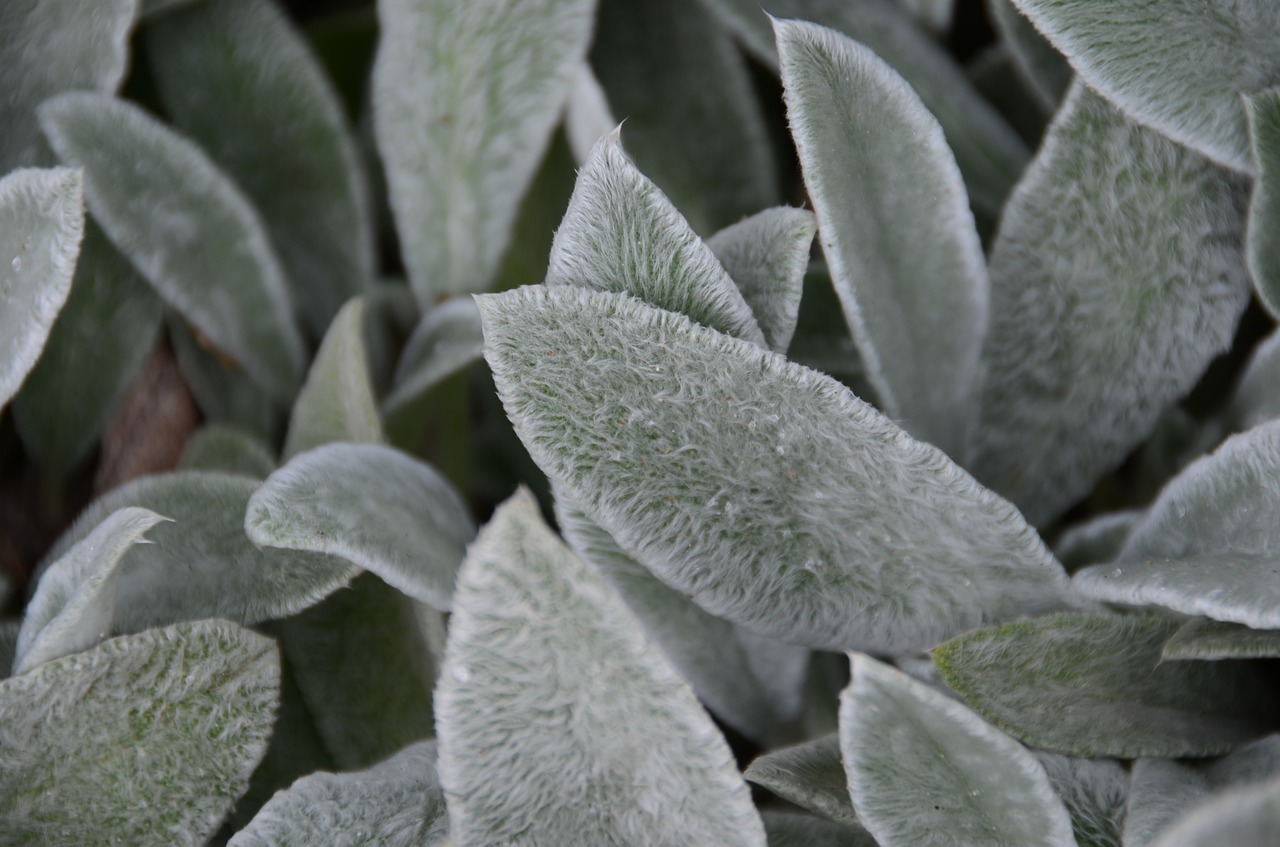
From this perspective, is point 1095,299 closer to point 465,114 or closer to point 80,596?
point 465,114

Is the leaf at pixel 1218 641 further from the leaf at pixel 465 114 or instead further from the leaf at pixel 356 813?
the leaf at pixel 465 114

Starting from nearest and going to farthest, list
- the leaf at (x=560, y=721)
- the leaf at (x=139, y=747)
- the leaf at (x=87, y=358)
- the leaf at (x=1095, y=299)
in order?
the leaf at (x=560, y=721)
the leaf at (x=139, y=747)
the leaf at (x=1095, y=299)
the leaf at (x=87, y=358)

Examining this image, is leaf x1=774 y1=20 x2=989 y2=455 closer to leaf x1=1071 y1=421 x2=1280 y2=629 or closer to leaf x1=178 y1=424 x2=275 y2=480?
leaf x1=1071 y1=421 x2=1280 y2=629

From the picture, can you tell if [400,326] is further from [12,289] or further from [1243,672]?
[1243,672]

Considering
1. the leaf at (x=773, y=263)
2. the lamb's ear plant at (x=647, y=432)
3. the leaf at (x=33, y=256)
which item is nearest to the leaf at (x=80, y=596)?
the lamb's ear plant at (x=647, y=432)

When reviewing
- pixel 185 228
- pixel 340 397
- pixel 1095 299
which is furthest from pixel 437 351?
pixel 1095 299

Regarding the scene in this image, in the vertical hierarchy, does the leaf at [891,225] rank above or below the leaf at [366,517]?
above

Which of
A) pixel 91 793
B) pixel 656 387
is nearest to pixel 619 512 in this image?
pixel 656 387

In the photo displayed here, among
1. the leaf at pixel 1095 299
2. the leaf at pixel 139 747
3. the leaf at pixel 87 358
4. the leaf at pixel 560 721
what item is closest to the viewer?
the leaf at pixel 560 721

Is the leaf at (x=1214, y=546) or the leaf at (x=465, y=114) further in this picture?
the leaf at (x=465, y=114)
